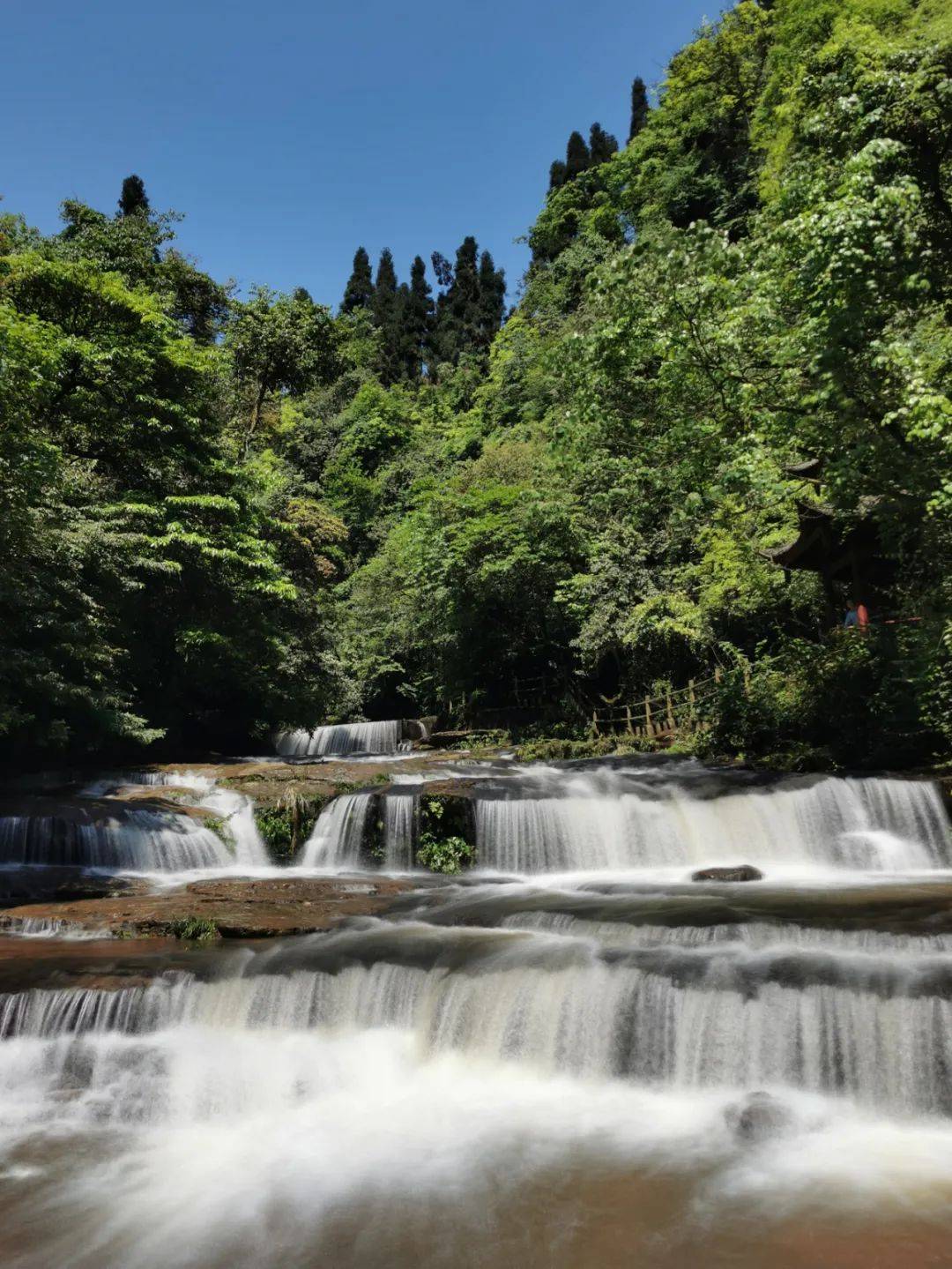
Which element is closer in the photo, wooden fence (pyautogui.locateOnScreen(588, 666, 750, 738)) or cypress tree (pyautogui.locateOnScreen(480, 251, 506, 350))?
wooden fence (pyautogui.locateOnScreen(588, 666, 750, 738))

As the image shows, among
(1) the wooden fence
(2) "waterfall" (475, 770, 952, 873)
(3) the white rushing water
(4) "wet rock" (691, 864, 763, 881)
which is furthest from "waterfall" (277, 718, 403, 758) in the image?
(4) "wet rock" (691, 864, 763, 881)

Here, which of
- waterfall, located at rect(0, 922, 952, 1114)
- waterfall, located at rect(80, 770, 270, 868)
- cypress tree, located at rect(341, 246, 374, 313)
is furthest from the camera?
cypress tree, located at rect(341, 246, 374, 313)

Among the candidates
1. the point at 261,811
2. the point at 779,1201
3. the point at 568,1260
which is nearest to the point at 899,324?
the point at 779,1201

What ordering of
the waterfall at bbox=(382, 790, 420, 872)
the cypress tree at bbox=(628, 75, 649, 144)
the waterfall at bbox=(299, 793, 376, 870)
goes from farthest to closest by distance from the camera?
the cypress tree at bbox=(628, 75, 649, 144)
the waterfall at bbox=(299, 793, 376, 870)
the waterfall at bbox=(382, 790, 420, 872)

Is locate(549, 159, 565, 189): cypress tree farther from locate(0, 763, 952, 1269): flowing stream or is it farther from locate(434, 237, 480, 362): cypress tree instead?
locate(0, 763, 952, 1269): flowing stream

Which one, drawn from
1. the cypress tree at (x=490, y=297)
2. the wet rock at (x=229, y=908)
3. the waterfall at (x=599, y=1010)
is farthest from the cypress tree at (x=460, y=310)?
the waterfall at (x=599, y=1010)

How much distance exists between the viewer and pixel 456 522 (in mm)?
27750

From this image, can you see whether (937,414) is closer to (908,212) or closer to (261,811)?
(908,212)

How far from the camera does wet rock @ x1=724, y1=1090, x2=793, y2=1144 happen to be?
5.63m

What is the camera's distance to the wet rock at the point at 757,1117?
563 centimetres

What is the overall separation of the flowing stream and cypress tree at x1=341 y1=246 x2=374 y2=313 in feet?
282

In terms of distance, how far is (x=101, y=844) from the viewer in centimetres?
1331

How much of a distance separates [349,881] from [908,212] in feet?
38.2

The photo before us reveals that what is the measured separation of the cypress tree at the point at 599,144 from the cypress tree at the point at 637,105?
11.4 ft
